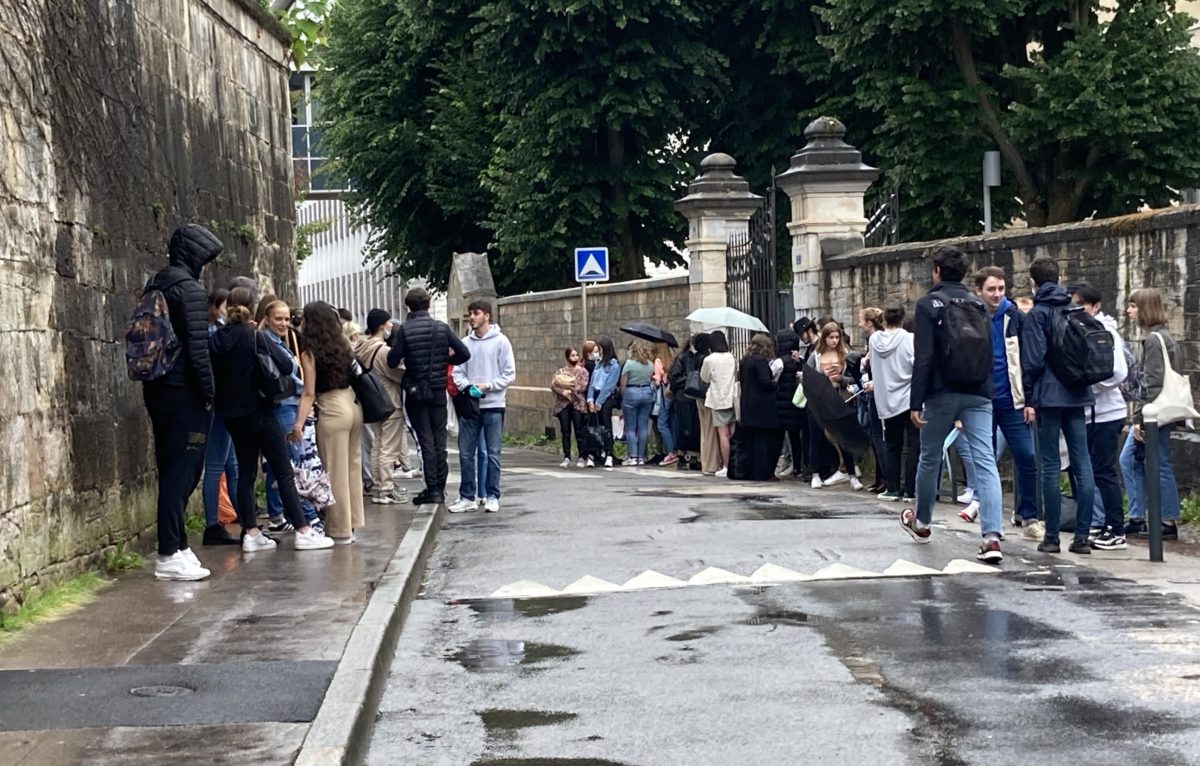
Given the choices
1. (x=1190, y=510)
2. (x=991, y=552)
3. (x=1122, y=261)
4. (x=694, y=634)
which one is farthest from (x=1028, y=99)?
(x=694, y=634)

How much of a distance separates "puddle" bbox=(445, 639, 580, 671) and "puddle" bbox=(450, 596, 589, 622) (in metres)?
0.77

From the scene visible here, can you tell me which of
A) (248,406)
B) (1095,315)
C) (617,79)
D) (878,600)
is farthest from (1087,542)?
(617,79)

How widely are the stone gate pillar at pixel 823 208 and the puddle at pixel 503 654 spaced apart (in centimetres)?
1251

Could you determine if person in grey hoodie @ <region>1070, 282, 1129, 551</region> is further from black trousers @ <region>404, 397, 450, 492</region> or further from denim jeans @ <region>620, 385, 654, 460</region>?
denim jeans @ <region>620, 385, 654, 460</region>

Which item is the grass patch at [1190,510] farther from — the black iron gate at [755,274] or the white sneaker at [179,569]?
the black iron gate at [755,274]

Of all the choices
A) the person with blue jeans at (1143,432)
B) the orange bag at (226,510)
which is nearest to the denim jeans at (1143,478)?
the person with blue jeans at (1143,432)

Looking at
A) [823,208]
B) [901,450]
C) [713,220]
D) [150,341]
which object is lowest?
[901,450]

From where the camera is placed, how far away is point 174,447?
1054 centimetres

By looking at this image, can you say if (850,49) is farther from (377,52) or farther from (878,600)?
(878,600)

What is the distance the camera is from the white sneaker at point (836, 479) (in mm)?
17812

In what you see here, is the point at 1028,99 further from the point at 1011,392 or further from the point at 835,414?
the point at 1011,392

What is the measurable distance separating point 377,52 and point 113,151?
A: 28.4 metres

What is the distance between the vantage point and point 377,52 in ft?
129

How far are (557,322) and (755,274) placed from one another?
33.9 feet
